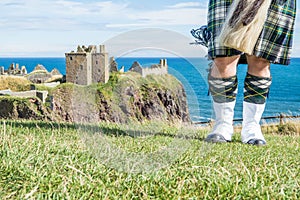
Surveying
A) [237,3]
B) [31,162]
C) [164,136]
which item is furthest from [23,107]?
[31,162]

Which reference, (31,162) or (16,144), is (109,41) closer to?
Answer: (16,144)

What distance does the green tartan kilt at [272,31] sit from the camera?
3330 mm

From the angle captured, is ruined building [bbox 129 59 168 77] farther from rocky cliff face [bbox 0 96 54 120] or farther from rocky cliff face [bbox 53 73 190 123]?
rocky cliff face [bbox 0 96 54 120]

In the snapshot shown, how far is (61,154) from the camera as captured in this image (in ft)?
7.20

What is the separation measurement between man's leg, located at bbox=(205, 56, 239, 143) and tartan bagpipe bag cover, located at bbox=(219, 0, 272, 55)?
0.75 ft

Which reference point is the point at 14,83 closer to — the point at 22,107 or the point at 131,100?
the point at 22,107

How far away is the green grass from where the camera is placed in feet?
5.48

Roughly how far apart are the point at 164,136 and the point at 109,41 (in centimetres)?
90

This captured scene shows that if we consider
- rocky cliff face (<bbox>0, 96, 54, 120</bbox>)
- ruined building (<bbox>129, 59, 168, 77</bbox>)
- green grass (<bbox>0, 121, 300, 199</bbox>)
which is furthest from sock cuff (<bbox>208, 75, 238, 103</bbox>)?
rocky cliff face (<bbox>0, 96, 54, 120</bbox>)

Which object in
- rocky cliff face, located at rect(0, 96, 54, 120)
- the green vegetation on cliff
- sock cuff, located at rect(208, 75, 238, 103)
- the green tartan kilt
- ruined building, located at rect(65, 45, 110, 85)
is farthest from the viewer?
the green vegetation on cliff

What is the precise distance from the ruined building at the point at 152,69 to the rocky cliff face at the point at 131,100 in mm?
50

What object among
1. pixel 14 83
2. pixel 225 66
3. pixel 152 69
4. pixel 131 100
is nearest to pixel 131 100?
pixel 131 100

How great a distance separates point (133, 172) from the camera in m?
1.93

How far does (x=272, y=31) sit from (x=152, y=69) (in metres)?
0.90
